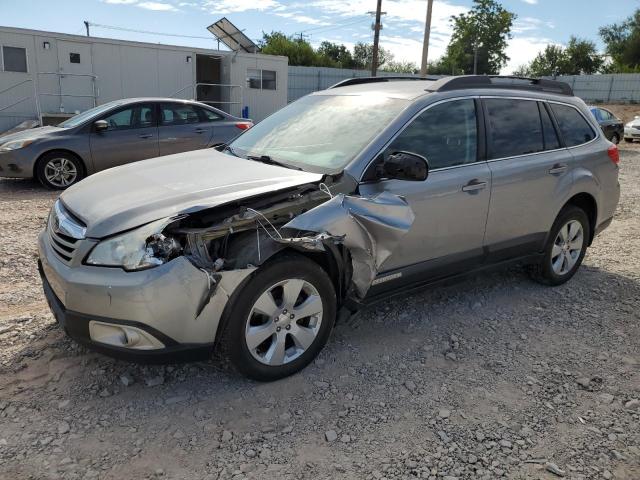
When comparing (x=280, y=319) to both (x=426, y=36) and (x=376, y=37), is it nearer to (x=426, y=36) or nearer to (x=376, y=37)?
(x=426, y=36)

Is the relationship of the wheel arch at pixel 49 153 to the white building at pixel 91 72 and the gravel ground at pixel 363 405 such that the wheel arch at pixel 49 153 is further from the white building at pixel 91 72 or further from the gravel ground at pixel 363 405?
the white building at pixel 91 72

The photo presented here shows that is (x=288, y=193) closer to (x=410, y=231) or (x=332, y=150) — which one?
(x=332, y=150)

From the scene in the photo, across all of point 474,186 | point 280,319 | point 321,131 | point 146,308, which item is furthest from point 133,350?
point 474,186

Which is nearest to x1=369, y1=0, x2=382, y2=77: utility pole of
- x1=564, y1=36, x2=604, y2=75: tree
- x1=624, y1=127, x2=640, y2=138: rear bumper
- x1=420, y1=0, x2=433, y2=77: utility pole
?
x1=420, y1=0, x2=433, y2=77: utility pole

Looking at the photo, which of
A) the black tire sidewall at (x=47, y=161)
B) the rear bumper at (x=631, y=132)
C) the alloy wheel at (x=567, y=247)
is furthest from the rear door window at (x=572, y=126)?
the rear bumper at (x=631, y=132)

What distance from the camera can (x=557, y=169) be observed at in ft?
14.7

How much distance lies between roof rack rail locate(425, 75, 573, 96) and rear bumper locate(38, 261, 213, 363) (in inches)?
96.1

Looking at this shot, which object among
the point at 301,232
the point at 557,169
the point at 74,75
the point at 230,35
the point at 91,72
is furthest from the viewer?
the point at 230,35

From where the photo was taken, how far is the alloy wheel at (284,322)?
2971 millimetres

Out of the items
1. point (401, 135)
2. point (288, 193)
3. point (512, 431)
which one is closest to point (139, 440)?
point (288, 193)

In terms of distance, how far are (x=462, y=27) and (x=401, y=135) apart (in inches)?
2631

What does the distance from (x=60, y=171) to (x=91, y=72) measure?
9.22m

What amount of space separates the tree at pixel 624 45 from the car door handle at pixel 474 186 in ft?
196

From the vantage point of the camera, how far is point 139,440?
266 cm
